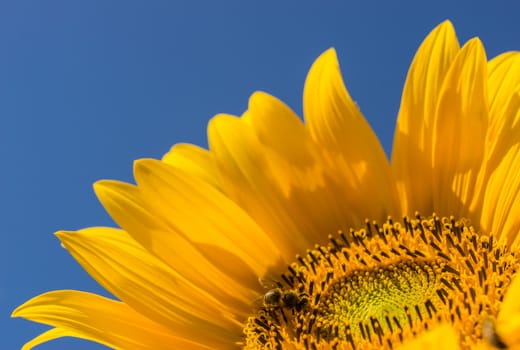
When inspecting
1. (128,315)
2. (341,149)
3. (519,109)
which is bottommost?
(128,315)

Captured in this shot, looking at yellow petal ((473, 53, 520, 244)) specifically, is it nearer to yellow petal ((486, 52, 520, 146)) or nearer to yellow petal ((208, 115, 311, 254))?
yellow petal ((486, 52, 520, 146))

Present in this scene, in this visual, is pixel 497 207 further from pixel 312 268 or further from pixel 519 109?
pixel 312 268

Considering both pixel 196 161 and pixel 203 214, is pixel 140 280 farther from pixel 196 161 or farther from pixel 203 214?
pixel 196 161

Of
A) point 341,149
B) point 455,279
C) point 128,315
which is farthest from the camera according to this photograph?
point 341,149

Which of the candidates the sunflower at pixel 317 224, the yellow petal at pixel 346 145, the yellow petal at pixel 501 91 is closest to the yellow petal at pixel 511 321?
the sunflower at pixel 317 224

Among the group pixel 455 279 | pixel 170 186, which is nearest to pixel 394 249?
pixel 455 279

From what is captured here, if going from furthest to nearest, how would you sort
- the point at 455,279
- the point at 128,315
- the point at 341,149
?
the point at 341,149 < the point at 128,315 < the point at 455,279

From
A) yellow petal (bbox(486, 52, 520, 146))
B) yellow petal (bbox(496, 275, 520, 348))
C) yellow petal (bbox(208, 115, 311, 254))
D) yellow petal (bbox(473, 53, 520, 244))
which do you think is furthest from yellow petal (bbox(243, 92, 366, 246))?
yellow petal (bbox(496, 275, 520, 348))

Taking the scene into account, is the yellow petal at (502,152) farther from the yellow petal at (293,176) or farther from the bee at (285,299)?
the bee at (285,299)
